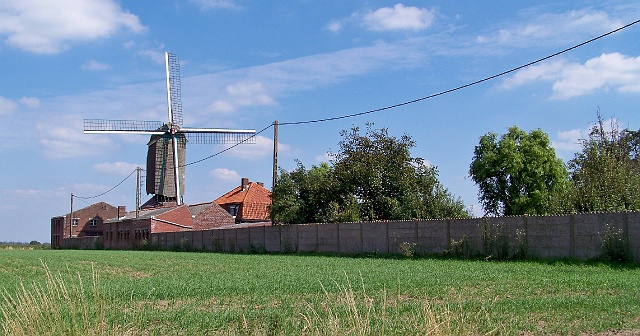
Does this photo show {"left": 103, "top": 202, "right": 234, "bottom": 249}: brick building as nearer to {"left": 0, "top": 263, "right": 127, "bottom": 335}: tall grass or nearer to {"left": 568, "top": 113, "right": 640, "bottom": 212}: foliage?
{"left": 568, "top": 113, "right": 640, "bottom": 212}: foliage

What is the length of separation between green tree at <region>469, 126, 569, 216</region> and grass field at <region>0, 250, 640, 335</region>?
139ft

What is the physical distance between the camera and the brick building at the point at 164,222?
68812mm

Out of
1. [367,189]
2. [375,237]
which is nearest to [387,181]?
[367,189]

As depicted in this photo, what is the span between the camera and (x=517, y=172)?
6338cm

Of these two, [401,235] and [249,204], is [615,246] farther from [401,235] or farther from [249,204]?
[249,204]

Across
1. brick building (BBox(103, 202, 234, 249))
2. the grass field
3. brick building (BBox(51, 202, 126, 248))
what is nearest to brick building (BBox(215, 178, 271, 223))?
brick building (BBox(103, 202, 234, 249))

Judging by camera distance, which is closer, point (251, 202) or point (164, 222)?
point (164, 222)

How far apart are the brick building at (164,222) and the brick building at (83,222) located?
25513 millimetres

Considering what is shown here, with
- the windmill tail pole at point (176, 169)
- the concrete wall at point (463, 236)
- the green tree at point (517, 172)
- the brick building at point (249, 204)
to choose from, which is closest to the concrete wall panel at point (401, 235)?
the concrete wall at point (463, 236)

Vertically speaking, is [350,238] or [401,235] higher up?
[401,235]

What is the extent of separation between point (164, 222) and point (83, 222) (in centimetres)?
4047

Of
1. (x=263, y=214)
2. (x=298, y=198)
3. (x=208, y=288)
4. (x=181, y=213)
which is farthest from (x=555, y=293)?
(x=263, y=214)

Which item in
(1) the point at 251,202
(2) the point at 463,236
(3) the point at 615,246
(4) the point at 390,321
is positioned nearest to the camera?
(4) the point at 390,321

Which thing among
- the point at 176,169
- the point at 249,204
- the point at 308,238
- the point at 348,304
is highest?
the point at 176,169
